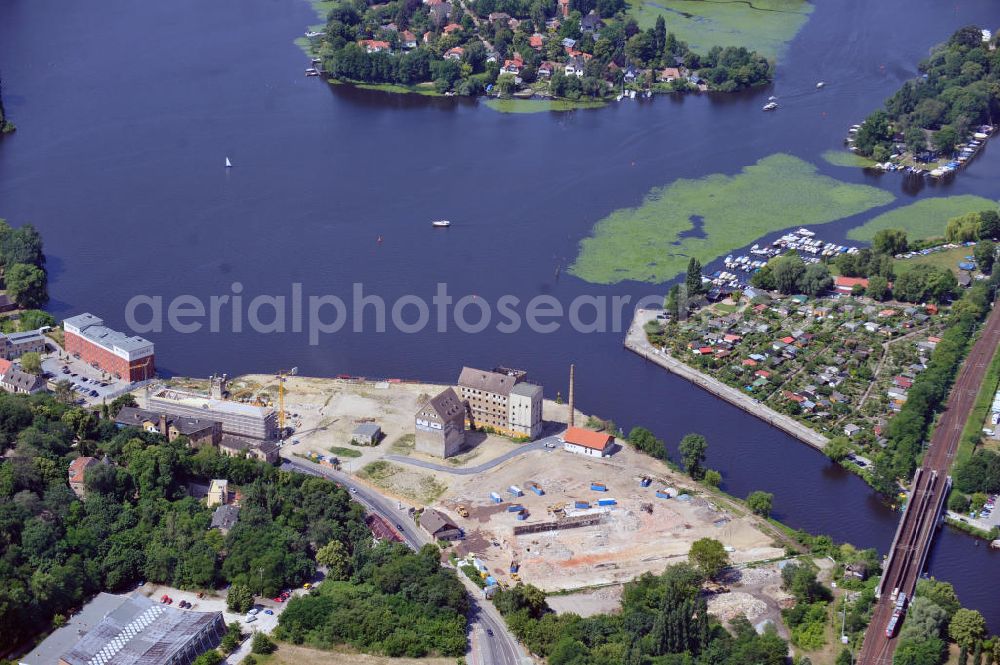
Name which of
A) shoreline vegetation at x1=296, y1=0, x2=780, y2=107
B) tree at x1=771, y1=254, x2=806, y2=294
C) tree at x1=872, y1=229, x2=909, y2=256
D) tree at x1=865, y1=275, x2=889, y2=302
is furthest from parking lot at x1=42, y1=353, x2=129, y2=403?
shoreline vegetation at x1=296, y1=0, x2=780, y2=107

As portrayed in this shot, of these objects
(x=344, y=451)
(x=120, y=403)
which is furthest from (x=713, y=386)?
(x=120, y=403)

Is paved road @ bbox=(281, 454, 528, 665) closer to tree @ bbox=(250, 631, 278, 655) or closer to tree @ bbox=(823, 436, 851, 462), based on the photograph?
tree @ bbox=(250, 631, 278, 655)

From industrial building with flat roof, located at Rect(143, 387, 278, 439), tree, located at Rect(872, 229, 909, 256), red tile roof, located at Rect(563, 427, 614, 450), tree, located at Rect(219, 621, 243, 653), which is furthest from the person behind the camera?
tree, located at Rect(872, 229, 909, 256)

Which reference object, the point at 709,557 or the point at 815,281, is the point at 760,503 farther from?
the point at 815,281

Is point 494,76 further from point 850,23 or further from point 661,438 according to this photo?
point 661,438

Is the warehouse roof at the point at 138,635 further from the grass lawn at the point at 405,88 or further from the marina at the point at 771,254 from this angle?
the grass lawn at the point at 405,88

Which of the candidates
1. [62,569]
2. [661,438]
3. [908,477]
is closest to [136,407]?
[62,569]
